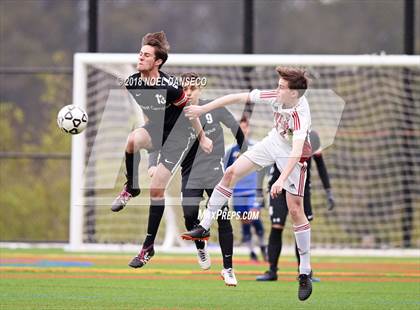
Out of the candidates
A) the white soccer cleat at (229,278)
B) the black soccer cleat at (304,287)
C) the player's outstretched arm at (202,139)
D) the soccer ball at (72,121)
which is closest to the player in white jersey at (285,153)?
the black soccer cleat at (304,287)

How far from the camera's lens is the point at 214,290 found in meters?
12.6

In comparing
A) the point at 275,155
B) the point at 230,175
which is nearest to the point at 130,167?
the point at 230,175

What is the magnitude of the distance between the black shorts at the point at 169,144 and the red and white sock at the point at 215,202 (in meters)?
0.56

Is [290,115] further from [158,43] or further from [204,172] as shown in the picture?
[158,43]

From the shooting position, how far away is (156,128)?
11688 millimetres

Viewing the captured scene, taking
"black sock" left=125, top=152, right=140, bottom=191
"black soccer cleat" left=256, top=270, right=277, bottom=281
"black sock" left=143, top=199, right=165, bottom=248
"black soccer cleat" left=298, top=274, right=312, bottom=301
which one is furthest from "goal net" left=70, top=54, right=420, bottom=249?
"black soccer cleat" left=298, top=274, right=312, bottom=301

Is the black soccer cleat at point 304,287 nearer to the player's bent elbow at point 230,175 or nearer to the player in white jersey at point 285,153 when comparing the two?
the player in white jersey at point 285,153

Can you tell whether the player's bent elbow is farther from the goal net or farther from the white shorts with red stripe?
the goal net

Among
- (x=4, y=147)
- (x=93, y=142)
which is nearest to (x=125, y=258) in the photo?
(x=93, y=142)

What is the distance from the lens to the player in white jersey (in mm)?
11008

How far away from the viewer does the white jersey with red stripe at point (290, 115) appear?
11.0m

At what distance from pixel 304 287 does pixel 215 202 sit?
1.25 m

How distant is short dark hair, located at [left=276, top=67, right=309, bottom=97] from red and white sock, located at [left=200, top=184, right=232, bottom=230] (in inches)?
49.1

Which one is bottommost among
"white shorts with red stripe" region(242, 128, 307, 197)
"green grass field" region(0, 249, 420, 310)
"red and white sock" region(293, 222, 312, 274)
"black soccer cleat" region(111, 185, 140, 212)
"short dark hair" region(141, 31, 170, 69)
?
"green grass field" region(0, 249, 420, 310)
